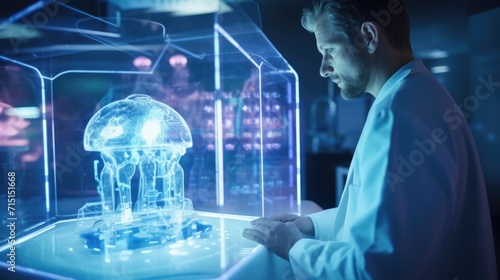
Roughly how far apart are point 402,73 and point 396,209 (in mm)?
432

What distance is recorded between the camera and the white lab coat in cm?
73

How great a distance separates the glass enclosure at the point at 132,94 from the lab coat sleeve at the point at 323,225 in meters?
0.26

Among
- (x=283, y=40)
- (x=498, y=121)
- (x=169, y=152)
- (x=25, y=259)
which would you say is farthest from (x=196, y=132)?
(x=498, y=121)

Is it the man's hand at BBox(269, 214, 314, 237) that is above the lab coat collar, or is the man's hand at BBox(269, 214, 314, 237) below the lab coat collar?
below

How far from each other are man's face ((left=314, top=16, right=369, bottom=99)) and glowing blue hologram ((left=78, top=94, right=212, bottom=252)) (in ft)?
1.83

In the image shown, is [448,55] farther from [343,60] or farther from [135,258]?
[135,258]

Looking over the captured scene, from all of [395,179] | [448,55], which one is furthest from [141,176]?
[448,55]

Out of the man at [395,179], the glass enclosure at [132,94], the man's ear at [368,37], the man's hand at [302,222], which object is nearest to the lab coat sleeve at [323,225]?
the man's hand at [302,222]

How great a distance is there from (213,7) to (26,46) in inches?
26.9

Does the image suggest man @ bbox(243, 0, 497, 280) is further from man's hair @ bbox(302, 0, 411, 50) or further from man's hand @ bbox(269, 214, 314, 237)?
man's hand @ bbox(269, 214, 314, 237)

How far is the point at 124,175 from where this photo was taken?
1.12 meters

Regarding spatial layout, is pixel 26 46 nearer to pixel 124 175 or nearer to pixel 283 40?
pixel 124 175

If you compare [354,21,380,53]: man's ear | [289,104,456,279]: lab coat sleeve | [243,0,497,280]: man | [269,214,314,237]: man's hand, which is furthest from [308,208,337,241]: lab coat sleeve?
[354,21,380,53]: man's ear

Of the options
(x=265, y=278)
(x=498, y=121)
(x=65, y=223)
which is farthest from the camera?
(x=498, y=121)
